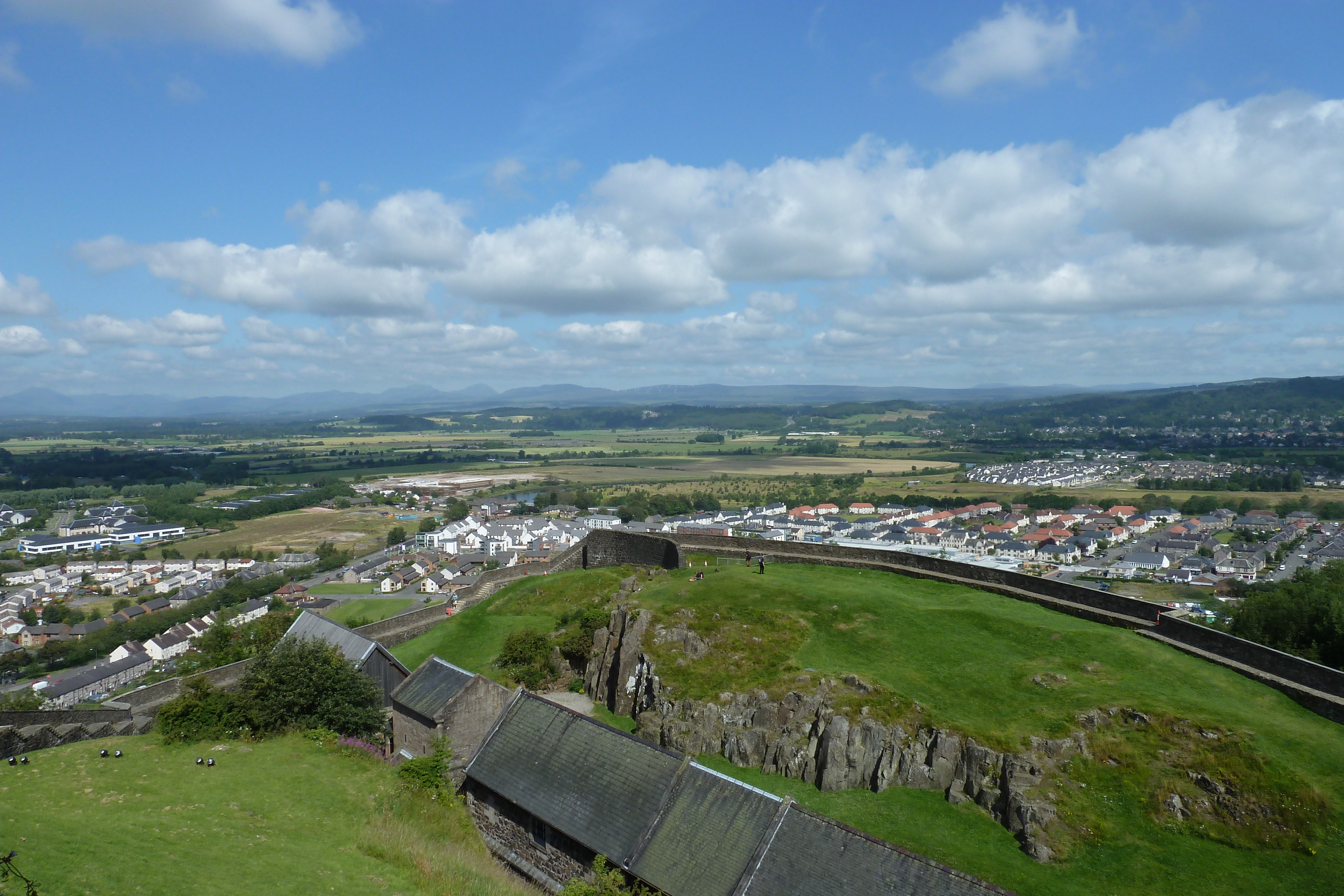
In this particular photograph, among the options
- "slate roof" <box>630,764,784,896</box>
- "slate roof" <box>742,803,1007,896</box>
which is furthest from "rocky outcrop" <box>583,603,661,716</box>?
"slate roof" <box>742,803,1007,896</box>

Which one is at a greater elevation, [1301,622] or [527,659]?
[1301,622]

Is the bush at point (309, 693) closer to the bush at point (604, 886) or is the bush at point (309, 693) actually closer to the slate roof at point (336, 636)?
the slate roof at point (336, 636)

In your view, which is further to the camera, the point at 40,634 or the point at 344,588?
the point at 344,588

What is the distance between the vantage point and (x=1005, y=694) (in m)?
21.0

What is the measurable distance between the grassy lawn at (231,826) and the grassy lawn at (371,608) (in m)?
39.5

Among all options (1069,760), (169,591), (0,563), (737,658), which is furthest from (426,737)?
(0,563)

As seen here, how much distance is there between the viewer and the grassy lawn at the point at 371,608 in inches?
A: 2409

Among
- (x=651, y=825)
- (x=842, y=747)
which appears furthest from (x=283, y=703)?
(x=842, y=747)

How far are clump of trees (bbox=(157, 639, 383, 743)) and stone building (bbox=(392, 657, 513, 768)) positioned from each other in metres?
1.73

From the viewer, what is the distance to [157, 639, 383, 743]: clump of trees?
800 inches

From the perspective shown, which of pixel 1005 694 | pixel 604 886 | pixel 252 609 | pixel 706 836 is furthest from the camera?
pixel 252 609

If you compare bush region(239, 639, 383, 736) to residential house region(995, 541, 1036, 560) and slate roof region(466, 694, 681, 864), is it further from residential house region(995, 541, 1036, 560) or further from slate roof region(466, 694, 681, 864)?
residential house region(995, 541, 1036, 560)

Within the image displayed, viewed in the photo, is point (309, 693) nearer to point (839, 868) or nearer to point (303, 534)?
point (839, 868)

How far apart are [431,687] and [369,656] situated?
6348mm
